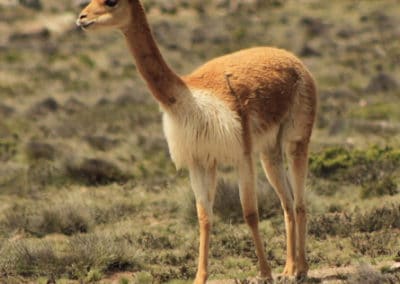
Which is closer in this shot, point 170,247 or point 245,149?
point 245,149

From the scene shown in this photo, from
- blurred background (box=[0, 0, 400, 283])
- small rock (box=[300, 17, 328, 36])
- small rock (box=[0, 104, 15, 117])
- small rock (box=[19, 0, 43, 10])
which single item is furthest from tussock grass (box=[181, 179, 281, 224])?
small rock (box=[19, 0, 43, 10])

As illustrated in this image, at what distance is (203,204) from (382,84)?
61.8 ft

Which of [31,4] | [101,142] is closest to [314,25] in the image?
[31,4]

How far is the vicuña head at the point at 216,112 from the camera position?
6516 mm

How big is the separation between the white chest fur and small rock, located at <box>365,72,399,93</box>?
59.7 feet

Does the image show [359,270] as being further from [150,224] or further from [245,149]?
[150,224]

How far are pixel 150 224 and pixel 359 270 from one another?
450 cm

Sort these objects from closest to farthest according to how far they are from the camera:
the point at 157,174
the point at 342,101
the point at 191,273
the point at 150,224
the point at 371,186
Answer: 1. the point at 191,273
2. the point at 150,224
3. the point at 371,186
4. the point at 157,174
5. the point at 342,101

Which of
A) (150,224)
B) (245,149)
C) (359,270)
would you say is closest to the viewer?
(359,270)

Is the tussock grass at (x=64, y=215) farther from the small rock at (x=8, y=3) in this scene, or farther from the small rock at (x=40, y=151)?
the small rock at (x=8, y=3)

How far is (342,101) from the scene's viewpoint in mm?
22938

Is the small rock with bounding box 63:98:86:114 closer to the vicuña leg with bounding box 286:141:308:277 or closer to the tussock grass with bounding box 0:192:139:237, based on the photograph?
the tussock grass with bounding box 0:192:139:237

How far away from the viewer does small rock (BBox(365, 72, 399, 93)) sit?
24.3 metres

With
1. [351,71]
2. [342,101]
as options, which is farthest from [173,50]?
[342,101]
